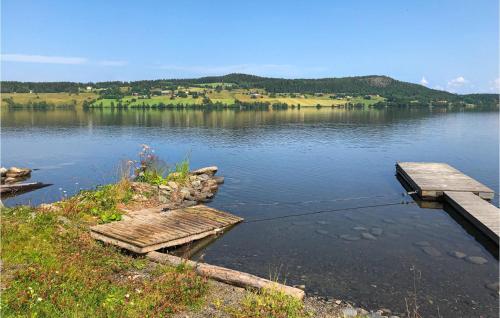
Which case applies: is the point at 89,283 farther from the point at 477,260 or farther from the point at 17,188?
the point at 17,188

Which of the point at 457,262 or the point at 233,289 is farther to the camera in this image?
the point at 457,262

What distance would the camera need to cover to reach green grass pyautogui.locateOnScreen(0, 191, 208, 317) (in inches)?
362

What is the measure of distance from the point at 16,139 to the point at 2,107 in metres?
123

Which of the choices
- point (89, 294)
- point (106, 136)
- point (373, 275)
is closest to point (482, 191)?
point (373, 275)

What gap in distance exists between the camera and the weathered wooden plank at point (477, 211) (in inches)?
685

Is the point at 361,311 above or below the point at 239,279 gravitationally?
below

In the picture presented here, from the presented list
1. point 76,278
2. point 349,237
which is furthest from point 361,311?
point 76,278

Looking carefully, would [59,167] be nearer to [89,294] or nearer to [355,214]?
[355,214]

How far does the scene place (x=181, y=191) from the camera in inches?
938

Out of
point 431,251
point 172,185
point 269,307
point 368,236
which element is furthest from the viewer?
point 172,185

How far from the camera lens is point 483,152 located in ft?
148

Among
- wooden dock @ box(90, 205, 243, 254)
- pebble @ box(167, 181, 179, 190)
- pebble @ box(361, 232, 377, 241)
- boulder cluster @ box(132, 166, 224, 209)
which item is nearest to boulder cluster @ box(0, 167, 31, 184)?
boulder cluster @ box(132, 166, 224, 209)

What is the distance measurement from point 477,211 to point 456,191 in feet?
14.2

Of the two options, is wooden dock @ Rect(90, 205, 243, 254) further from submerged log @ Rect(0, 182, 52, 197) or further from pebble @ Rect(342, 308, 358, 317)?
submerged log @ Rect(0, 182, 52, 197)
